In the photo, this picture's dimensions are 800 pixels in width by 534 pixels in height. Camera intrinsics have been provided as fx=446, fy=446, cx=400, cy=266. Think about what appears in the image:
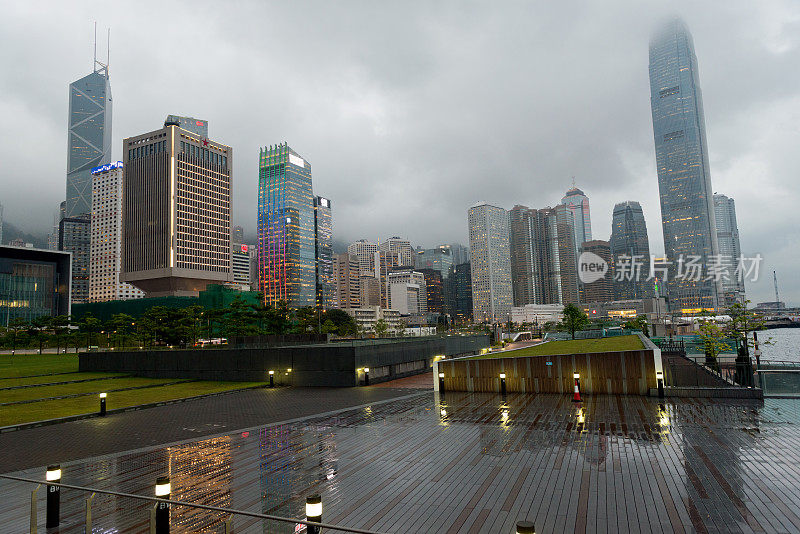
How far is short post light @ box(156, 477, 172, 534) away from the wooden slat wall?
52.2 feet

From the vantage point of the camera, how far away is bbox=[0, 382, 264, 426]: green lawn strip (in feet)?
62.7

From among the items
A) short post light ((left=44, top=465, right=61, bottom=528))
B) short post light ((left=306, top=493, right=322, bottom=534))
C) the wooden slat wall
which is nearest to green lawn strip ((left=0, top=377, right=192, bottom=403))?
the wooden slat wall

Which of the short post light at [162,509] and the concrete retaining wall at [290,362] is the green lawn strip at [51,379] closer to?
the concrete retaining wall at [290,362]

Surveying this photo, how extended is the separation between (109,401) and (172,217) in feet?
472

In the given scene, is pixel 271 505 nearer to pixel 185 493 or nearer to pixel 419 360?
pixel 185 493

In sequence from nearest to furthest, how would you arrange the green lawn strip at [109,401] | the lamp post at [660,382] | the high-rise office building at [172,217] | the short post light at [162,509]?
1. the short post light at [162,509]
2. the lamp post at [660,382]
3. the green lawn strip at [109,401]
4. the high-rise office building at [172,217]

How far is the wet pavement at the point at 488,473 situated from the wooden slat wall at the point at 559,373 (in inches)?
107

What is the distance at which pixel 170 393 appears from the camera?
25.6m

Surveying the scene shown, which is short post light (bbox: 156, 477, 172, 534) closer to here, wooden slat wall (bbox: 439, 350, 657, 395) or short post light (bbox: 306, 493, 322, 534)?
short post light (bbox: 306, 493, 322, 534)

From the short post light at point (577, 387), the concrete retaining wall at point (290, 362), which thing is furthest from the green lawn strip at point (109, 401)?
the short post light at point (577, 387)

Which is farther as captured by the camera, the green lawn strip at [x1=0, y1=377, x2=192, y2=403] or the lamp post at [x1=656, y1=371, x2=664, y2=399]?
the green lawn strip at [x1=0, y1=377, x2=192, y2=403]

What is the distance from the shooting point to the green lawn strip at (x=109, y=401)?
1911cm

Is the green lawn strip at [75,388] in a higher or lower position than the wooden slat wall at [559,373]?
lower

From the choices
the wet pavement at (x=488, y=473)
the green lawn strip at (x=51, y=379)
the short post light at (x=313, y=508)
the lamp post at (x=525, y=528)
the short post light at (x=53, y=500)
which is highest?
the lamp post at (x=525, y=528)
